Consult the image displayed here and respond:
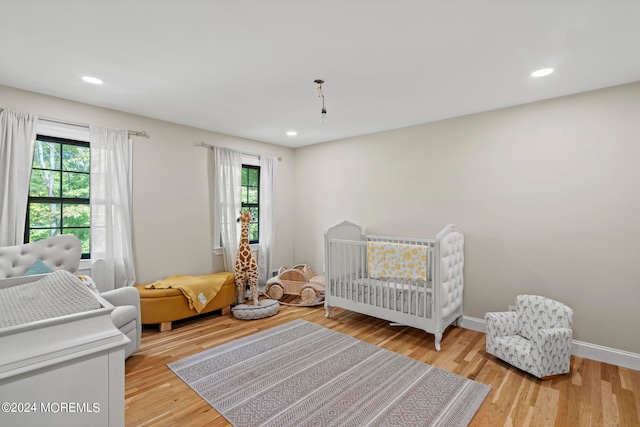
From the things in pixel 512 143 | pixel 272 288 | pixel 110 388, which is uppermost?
pixel 512 143

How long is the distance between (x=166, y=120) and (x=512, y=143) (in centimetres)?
370

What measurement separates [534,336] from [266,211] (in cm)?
343

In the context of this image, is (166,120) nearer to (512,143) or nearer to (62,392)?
(62,392)

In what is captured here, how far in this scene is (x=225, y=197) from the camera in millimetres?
4012

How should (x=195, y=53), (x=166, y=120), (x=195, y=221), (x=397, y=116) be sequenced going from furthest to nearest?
1. (x=195, y=221)
2. (x=166, y=120)
3. (x=397, y=116)
4. (x=195, y=53)

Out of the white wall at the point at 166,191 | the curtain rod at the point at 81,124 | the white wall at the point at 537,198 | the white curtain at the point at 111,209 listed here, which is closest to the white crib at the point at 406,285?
the white wall at the point at 537,198

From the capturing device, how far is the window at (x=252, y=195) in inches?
176

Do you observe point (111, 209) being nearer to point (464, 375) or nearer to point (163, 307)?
point (163, 307)

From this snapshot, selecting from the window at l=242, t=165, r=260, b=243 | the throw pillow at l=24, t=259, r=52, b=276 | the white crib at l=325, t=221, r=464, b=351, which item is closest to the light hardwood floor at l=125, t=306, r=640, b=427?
the white crib at l=325, t=221, r=464, b=351

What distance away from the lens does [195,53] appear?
201 centimetres

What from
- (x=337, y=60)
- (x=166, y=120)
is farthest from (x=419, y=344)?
(x=166, y=120)

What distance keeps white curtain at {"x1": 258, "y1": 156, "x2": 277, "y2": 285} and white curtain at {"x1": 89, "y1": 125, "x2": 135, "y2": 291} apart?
1.72 meters

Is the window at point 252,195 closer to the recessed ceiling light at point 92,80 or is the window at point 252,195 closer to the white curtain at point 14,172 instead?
the recessed ceiling light at point 92,80

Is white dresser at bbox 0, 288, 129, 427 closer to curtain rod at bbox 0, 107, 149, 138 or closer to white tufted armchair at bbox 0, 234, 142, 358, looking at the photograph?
white tufted armchair at bbox 0, 234, 142, 358
